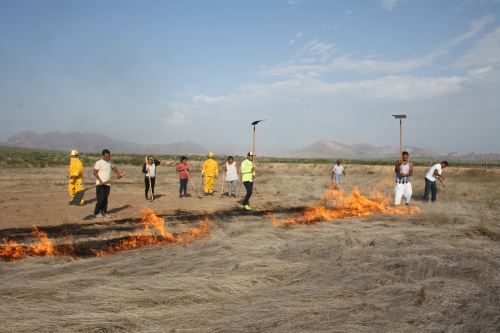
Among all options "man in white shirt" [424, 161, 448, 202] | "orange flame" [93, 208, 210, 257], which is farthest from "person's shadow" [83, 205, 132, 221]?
"man in white shirt" [424, 161, 448, 202]

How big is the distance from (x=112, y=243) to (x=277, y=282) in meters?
4.16

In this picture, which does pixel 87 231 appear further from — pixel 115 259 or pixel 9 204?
pixel 9 204

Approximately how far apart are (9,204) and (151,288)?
10.9 meters

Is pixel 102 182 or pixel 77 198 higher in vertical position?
pixel 102 182

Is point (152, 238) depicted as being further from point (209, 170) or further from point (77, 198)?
point (209, 170)

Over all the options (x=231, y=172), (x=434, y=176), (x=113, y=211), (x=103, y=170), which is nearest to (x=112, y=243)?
(x=103, y=170)

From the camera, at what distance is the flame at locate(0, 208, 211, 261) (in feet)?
21.9

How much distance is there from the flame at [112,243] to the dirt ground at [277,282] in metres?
0.41

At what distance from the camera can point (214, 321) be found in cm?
388

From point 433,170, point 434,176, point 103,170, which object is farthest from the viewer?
point 434,176

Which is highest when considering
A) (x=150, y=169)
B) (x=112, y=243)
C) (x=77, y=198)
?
(x=150, y=169)

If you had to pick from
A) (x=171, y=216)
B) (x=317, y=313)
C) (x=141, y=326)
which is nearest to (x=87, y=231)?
(x=171, y=216)

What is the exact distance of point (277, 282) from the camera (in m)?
5.11

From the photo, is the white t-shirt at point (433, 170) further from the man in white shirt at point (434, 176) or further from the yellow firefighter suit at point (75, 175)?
the yellow firefighter suit at point (75, 175)
